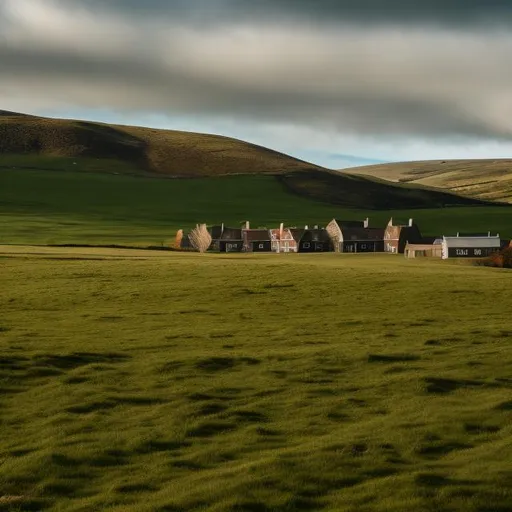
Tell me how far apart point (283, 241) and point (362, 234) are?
1326cm

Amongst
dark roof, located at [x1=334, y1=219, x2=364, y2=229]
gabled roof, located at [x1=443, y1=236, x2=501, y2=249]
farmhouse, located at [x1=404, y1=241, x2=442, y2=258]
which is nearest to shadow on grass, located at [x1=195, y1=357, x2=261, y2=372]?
farmhouse, located at [x1=404, y1=241, x2=442, y2=258]

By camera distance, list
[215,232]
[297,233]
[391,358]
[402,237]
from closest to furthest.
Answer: [391,358] < [402,237] < [297,233] < [215,232]

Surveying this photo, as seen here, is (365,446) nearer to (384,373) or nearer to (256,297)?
(384,373)

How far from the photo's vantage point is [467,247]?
374 feet

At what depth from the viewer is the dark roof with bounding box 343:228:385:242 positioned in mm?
143125

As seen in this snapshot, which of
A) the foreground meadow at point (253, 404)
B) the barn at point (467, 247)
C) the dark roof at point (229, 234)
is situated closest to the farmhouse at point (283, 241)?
the dark roof at point (229, 234)

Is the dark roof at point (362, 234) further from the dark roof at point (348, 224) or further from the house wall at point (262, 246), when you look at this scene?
the house wall at point (262, 246)

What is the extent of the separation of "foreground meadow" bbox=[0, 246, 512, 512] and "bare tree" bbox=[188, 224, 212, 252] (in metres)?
89.4

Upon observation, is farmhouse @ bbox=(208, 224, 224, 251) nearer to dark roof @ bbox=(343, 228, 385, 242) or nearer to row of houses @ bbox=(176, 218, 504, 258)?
row of houses @ bbox=(176, 218, 504, 258)

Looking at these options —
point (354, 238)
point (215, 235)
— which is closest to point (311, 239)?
point (354, 238)

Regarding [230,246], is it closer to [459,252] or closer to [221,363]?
[459,252]

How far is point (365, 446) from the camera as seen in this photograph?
2188 centimetres

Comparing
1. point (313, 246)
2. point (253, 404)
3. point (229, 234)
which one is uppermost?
point (229, 234)

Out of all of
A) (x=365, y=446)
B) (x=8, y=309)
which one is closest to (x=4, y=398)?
(x=365, y=446)
